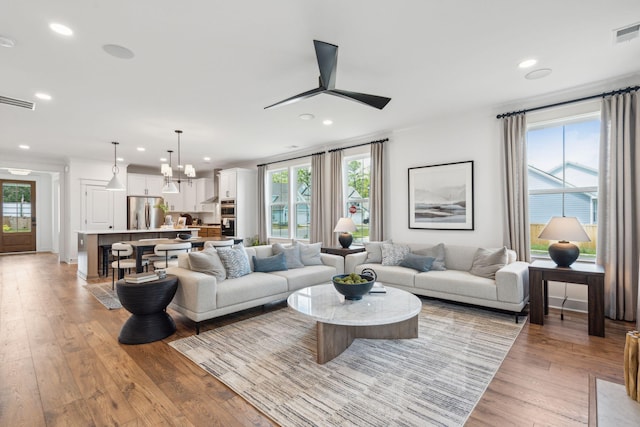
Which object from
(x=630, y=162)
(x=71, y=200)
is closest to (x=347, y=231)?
(x=630, y=162)

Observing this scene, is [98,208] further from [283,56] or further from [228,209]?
[283,56]

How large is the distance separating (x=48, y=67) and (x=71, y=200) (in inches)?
231

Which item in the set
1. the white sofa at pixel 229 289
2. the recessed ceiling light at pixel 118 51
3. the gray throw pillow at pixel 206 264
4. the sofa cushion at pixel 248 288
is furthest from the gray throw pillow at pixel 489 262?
the recessed ceiling light at pixel 118 51

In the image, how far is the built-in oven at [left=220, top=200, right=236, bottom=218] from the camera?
319 inches

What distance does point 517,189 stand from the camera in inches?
162

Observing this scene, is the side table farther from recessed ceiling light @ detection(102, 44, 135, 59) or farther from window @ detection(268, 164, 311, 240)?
recessed ceiling light @ detection(102, 44, 135, 59)

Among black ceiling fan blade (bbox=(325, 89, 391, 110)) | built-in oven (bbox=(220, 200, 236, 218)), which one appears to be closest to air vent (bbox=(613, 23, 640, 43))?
black ceiling fan blade (bbox=(325, 89, 391, 110))

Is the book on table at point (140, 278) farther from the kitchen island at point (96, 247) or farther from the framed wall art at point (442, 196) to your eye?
the framed wall art at point (442, 196)

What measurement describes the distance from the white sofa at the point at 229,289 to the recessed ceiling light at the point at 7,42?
8.01ft

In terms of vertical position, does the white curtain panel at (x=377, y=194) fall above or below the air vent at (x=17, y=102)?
below

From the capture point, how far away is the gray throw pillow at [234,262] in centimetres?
374

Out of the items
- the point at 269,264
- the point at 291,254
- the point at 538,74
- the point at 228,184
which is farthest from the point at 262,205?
the point at 538,74

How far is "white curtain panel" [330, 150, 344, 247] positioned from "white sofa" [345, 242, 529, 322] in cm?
143

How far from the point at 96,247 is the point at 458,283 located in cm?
640
